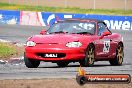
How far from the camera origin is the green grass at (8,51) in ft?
73.1

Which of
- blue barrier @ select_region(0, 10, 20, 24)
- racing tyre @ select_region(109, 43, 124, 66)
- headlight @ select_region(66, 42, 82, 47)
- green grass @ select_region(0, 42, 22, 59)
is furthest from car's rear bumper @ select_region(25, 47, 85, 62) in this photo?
blue barrier @ select_region(0, 10, 20, 24)

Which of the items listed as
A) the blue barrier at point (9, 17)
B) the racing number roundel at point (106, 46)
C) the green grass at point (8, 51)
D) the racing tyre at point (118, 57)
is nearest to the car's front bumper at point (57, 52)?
the racing number roundel at point (106, 46)

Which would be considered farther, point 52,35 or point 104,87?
point 52,35

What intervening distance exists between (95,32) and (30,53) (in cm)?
228

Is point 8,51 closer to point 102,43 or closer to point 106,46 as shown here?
point 106,46

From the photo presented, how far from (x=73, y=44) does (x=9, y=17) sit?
3101cm

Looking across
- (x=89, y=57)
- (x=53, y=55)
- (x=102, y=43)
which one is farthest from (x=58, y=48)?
(x=102, y=43)

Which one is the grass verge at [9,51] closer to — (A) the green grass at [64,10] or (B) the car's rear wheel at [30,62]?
(B) the car's rear wheel at [30,62]

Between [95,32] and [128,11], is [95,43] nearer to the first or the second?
[95,32]

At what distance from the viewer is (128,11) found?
59.6 metres

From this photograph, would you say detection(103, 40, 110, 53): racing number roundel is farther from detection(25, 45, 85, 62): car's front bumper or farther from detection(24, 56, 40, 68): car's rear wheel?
detection(24, 56, 40, 68): car's rear wheel

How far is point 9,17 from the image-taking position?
48094 millimetres

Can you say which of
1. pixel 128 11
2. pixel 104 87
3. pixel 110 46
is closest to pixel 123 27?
pixel 128 11

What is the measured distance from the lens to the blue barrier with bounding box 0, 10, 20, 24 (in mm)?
47719
